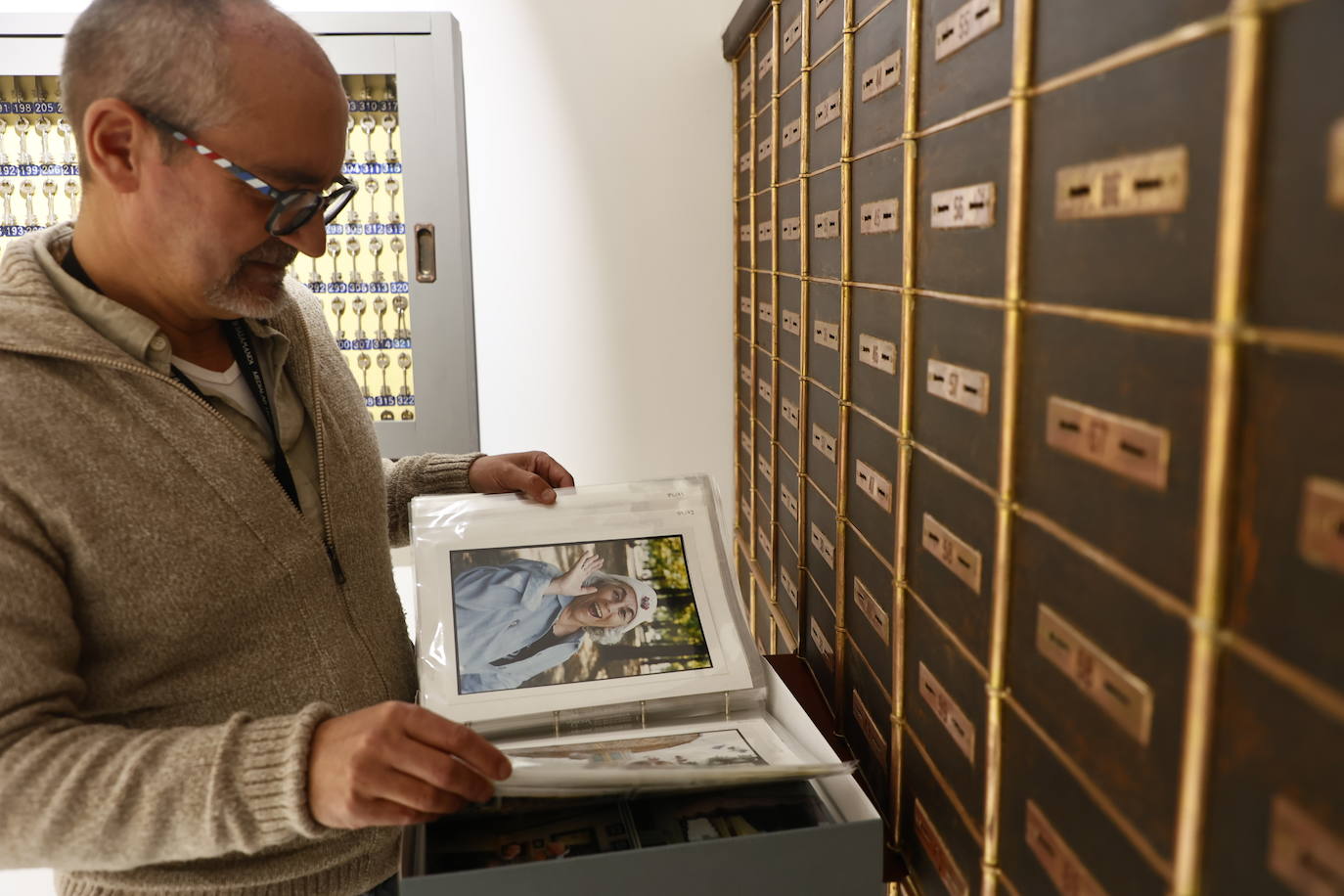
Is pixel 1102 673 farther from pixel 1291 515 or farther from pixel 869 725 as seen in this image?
pixel 869 725

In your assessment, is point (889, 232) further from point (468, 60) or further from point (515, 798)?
point (468, 60)

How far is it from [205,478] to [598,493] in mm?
418

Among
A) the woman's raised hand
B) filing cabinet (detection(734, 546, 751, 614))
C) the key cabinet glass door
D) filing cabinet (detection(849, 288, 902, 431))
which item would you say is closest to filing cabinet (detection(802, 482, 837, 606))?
filing cabinet (detection(849, 288, 902, 431))

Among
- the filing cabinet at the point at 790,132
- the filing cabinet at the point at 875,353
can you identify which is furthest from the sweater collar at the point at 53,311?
the filing cabinet at the point at 790,132

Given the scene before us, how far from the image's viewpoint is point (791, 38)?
1.49 metres

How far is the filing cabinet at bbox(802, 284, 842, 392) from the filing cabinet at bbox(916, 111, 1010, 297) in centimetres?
34

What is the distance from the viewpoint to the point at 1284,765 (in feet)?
1.36

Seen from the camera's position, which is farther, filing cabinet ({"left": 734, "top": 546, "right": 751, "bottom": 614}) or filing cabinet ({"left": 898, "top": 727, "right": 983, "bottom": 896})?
filing cabinet ({"left": 734, "top": 546, "right": 751, "bottom": 614})

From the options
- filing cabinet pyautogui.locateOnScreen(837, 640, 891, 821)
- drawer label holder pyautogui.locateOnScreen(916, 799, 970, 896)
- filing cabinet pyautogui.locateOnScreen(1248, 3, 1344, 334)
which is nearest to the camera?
filing cabinet pyautogui.locateOnScreen(1248, 3, 1344, 334)

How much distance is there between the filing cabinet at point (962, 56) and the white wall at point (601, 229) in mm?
1459

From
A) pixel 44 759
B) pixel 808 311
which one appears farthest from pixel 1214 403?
pixel 808 311

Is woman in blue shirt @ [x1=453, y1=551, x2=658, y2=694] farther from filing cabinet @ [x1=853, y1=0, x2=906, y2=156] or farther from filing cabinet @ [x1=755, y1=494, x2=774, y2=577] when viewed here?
filing cabinet @ [x1=755, y1=494, x2=774, y2=577]

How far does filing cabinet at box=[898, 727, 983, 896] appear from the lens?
2.62 feet

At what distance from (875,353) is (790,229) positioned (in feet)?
1.95
